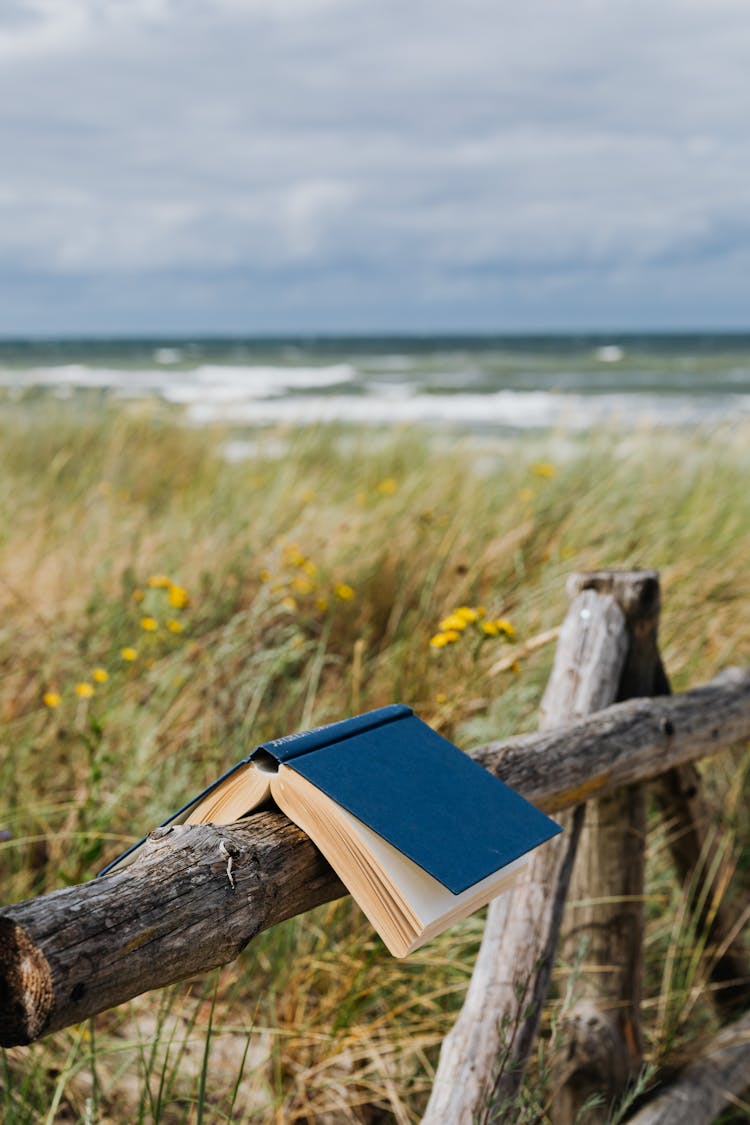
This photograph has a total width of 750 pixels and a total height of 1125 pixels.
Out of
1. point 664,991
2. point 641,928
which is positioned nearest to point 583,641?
point 641,928

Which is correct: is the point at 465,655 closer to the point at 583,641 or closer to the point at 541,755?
the point at 583,641

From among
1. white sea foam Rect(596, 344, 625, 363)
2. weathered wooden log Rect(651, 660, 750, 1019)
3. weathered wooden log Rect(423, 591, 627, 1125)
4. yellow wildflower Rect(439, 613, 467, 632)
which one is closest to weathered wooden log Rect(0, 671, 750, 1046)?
weathered wooden log Rect(423, 591, 627, 1125)

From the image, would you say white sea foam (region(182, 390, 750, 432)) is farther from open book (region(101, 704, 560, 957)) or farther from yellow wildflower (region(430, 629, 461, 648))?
open book (region(101, 704, 560, 957))

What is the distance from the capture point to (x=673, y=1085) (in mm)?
2176

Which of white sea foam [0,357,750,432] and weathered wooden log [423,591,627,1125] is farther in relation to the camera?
white sea foam [0,357,750,432]

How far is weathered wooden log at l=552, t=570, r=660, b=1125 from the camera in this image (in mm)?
2184

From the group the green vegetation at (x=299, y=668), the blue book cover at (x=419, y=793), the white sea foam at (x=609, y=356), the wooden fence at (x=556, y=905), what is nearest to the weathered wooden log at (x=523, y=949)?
the wooden fence at (x=556, y=905)

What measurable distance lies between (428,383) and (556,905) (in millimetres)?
23578

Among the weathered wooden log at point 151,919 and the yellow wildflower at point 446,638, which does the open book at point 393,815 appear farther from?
the yellow wildflower at point 446,638

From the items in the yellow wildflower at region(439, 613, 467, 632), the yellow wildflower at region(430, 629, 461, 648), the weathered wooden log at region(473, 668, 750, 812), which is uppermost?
the yellow wildflower at region(439, 613, 467, 632)

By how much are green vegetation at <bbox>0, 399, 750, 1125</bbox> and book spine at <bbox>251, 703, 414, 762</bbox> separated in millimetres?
368

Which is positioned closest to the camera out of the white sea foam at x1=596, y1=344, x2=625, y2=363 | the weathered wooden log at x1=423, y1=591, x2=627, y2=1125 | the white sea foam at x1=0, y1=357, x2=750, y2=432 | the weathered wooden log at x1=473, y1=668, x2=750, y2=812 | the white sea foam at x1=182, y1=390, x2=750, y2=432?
the weathered wooden log at x1=423, y1=591, x2=627, y2=1125

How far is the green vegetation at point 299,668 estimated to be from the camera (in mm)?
2082

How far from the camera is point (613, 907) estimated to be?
2.24 meters
